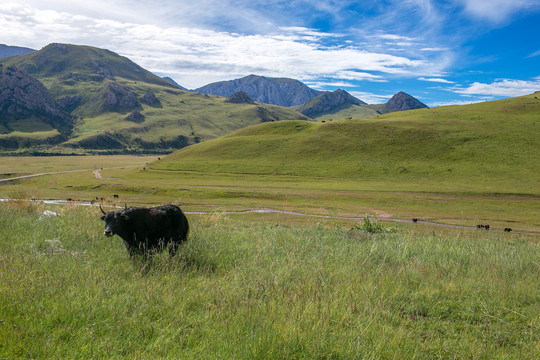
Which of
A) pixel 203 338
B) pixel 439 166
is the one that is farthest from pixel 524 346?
pixel 439 166

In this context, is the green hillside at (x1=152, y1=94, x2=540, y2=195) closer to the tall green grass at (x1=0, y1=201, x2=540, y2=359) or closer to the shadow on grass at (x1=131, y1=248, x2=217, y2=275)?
the tall green grass at (x1=0, y1=201, x2=540, y2=359)

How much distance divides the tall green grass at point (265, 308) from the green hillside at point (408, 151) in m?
70.1

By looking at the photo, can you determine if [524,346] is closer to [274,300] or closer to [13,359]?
[274,300]

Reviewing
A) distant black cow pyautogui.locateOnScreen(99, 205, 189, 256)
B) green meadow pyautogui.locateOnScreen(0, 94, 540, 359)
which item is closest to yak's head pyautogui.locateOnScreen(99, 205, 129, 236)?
distant black cow pyautogui.locateOnScreen(99, 205, 189, 256)

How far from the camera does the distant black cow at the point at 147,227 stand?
962 cm

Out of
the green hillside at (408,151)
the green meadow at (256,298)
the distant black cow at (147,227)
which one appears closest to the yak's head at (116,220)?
the distant black cow at (147,227)

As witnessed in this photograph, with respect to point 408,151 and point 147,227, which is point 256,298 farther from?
point 408,151

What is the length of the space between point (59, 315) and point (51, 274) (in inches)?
80.6

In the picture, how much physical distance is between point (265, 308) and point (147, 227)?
615 centimetres

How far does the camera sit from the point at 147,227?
1027 cm

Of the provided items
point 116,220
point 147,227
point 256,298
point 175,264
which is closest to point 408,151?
point 147,227

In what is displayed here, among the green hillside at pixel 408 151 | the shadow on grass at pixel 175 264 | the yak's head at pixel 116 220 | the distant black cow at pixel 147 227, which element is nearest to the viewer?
the shadow on grass at pixel 175 264

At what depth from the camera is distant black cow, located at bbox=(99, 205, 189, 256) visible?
962cm

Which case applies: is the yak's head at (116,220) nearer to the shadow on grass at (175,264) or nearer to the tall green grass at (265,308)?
the tall green grass at (265,308)
